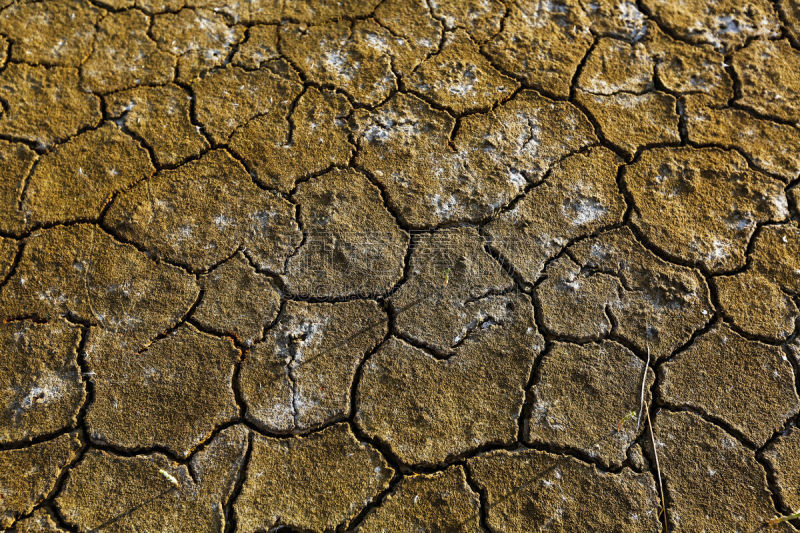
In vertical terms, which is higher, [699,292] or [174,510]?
[699,292]

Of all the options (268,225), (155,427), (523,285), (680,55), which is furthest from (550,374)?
(680,55)

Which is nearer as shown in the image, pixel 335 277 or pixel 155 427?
pixel 155 427

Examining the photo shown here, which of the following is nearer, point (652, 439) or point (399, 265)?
point (652, 439)

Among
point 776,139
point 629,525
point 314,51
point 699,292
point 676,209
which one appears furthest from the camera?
point 314,51

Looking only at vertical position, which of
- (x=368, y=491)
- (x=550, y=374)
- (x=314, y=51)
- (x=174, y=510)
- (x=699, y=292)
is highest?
(x=314, y=51)

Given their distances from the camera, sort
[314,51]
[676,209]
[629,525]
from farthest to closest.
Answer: [314,51]
[676,209]
[629,525]

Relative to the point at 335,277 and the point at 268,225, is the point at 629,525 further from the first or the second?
the point at 268,225
